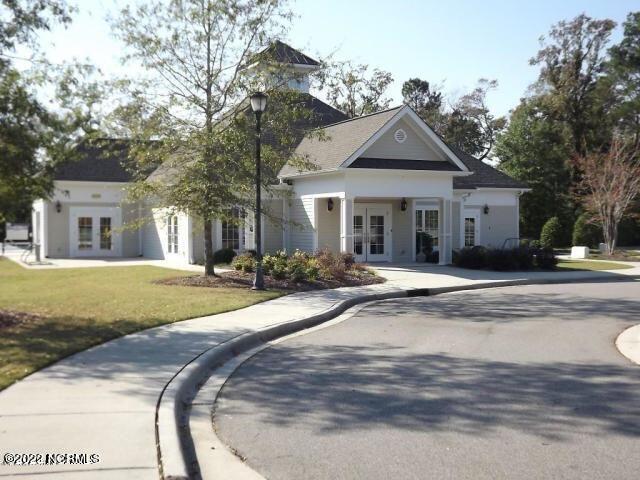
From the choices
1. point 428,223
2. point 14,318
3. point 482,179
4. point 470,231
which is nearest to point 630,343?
point 14,318

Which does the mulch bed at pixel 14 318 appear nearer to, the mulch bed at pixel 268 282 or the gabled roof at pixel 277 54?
the mulch bed at pixel 268 282

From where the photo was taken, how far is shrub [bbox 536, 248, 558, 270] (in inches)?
896

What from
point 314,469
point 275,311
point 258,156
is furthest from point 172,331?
point 258,156

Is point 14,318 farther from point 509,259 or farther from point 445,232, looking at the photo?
point 509,259

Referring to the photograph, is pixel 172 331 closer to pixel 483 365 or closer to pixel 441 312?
pixel 483 365

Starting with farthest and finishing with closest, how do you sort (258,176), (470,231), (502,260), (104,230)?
(470,231), (104,230), (502,260), (258,176)

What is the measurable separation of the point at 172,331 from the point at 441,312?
5.76 meters

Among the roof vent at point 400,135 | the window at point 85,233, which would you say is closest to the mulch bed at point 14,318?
the roof vent at point 400,135

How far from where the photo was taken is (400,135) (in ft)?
74.9

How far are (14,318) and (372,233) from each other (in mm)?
16548

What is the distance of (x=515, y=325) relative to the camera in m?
11.3

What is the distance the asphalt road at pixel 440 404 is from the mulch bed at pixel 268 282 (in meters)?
5.41

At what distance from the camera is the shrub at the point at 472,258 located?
22750 mm

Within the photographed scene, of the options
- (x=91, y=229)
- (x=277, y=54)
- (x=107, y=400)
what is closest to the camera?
(x=107, y=400)
